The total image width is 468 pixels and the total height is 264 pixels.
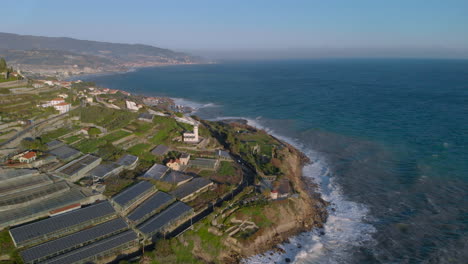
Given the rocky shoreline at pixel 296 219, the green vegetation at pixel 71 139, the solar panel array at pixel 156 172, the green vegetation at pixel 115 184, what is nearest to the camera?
the rocky shoreline at pixel 296 219

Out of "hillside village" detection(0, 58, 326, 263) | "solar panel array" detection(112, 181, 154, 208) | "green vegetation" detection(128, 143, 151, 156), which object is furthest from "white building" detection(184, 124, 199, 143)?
"solar panel array" detection(112, 181, 154, 208)

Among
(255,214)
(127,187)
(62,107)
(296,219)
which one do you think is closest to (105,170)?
(127,187)

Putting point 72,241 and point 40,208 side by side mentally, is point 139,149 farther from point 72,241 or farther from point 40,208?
point 72,241

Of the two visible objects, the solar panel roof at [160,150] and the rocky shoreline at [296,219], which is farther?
the solar panel roof at [160,150]

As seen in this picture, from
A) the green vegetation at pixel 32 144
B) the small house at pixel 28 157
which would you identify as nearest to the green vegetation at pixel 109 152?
the green vegetation at pixel 32 144

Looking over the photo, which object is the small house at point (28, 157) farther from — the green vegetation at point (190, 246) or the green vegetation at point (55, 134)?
the green vegetation at point (190, 246)

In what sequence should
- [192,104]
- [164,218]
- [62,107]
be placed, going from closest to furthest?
[164,218]
[62,107]
[192,104]

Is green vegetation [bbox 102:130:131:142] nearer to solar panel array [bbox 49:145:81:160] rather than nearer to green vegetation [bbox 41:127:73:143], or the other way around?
green vegetation [bbox 41:127:73:143]

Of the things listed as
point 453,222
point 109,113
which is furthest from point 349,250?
point 109,113
